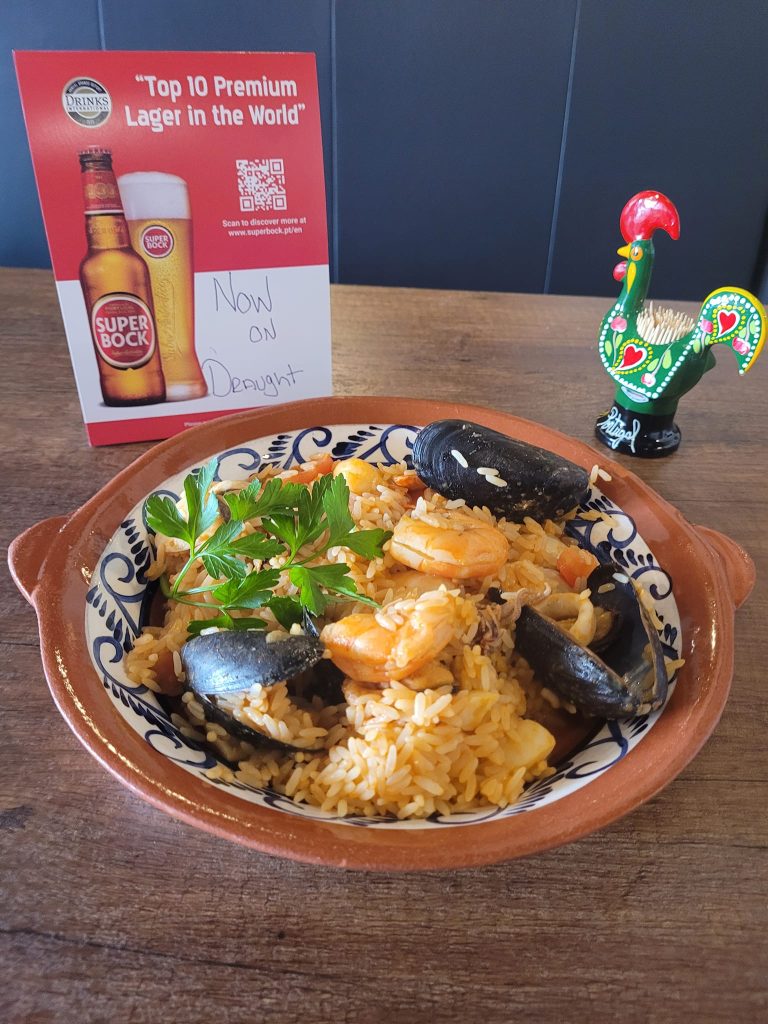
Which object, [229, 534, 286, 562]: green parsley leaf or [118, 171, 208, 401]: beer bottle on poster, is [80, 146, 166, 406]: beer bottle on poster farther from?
[229, 534, 286, 562]: green parsley leaf

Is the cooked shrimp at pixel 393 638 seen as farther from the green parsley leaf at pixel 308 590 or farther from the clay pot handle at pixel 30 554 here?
the clay pot handle at pixel 30 554

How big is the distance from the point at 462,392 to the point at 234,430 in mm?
673

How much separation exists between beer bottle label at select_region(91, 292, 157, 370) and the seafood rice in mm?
573

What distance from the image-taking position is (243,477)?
1.29 metres

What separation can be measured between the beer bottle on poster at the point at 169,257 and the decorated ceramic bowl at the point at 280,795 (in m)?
0.24

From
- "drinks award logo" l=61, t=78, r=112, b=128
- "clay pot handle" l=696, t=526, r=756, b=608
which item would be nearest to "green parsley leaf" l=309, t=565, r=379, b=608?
"clay pot handle" l=696, t=526, r=756, b=608

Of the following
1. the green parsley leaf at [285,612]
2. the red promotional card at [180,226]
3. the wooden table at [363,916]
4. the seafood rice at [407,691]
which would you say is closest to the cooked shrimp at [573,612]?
the seafood rice at [407,691]

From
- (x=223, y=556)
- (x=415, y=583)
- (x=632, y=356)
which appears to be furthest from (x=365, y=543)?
(x=632, y=356)

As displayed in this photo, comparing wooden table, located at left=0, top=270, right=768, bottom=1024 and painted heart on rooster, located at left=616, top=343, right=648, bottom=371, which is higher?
painted heart on rooster, located at left=616, top=343, right=648, bottom=371

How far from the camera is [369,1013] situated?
68 centimetres

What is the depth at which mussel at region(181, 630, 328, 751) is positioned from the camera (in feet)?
2.76

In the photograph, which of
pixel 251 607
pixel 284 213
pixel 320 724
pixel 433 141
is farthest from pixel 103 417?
pixel 433 141

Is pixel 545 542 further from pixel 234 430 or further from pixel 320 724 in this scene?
pixel 234 430

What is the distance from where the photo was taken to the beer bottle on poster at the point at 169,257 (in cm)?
128
